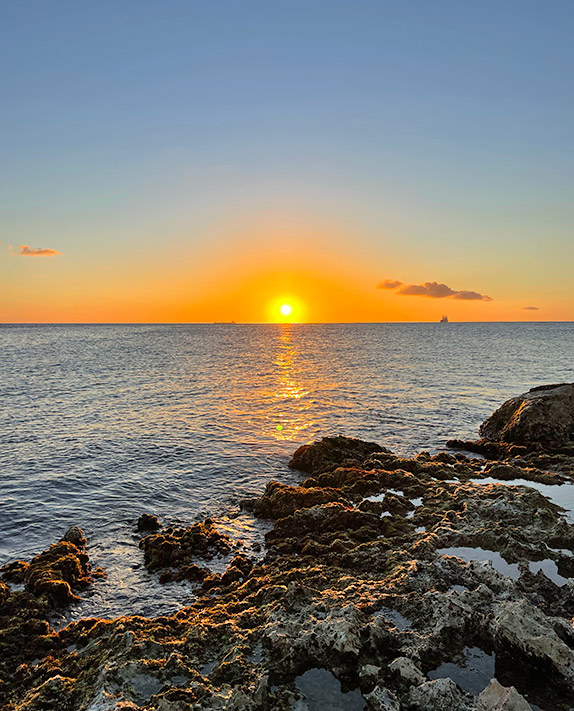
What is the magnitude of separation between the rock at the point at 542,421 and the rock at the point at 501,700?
20.4m

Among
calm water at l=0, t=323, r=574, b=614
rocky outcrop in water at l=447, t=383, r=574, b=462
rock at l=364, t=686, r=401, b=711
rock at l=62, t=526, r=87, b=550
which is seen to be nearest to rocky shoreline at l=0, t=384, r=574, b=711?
rock at l=364, t=686, r=401, b=711

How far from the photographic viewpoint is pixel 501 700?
6.34 meters

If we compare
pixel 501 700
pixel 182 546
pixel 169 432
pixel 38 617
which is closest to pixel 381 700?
pixel 501 700

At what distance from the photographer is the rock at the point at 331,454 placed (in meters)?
22.2

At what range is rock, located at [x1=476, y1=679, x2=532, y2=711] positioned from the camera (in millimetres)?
6132

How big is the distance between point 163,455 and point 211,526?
33.2ft

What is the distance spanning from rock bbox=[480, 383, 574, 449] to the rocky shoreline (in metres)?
10.6

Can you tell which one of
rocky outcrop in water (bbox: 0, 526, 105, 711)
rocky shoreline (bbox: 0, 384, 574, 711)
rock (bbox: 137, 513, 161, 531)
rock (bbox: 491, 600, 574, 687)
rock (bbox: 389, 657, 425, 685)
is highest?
rock (bbox: 491, 600, 574, 687)

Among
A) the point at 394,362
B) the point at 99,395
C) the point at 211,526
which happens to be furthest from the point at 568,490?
the point at 394,362

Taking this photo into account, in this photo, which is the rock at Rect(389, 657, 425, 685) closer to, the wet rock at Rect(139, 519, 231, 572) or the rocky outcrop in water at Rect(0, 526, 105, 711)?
the rocky outcrop in water at Rect(0, 526, 105, 711)

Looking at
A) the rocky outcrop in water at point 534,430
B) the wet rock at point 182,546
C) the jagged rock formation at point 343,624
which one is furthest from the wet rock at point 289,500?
the rocky outcrop in water at point 534,430

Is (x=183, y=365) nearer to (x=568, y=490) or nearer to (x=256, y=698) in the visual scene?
(x=568, y=490)

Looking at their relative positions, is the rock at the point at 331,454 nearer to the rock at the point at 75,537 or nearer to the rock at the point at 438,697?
the rock at the point at 75,537

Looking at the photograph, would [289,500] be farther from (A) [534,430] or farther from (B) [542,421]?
(B) [542,421]
